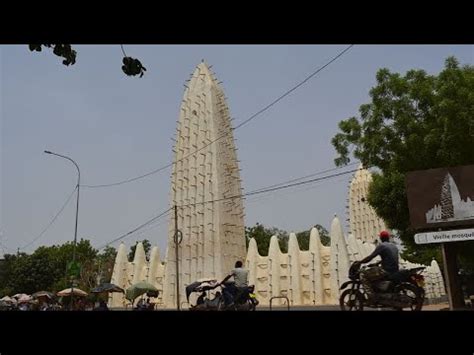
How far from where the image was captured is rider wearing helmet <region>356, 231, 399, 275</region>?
27.9ft

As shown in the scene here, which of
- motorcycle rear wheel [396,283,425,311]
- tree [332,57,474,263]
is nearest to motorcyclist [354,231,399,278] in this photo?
motorcycle rear wheel [396,283,425,311]

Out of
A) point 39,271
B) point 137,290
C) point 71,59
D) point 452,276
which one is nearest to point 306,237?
point 39,271

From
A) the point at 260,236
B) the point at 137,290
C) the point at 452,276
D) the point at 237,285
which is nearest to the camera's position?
the point at 237,285

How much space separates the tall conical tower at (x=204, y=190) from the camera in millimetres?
36594

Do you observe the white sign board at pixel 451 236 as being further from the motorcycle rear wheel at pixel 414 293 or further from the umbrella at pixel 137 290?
the umbrella at pixel 137 290

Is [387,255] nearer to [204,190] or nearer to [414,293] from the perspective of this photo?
[414,293]

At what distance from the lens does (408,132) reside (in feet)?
67.9

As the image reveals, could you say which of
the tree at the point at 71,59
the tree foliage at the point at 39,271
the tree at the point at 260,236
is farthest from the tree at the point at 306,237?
the tree at the point at 71,59

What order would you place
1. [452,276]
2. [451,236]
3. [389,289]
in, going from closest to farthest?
[389,289] → [451,236] → [452,276]

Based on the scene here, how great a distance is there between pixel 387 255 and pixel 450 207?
5.40 meters

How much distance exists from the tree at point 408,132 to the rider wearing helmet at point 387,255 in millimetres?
11608
